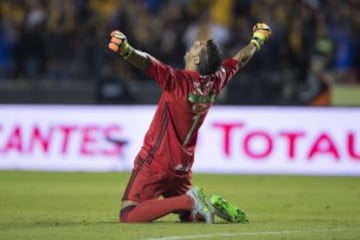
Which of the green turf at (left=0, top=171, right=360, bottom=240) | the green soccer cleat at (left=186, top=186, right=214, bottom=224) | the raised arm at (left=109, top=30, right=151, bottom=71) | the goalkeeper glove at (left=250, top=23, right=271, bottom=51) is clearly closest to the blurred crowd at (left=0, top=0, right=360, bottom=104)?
the green turf at (left=0, top=171, right=360, bottom=240)

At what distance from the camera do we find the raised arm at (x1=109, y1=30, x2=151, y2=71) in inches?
371

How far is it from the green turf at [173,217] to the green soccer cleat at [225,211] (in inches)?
4.9

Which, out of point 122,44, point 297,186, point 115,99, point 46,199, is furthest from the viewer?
point 115,99

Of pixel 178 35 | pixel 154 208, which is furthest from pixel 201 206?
pixel 178 35

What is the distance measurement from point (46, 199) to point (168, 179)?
12.8 ft

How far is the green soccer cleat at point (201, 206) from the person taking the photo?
9.88 meters

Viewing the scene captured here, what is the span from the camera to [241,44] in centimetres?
2003

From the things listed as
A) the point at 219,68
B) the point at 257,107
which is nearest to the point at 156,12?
the point at 257,107

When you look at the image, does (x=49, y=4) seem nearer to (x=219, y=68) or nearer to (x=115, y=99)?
(x=115, y=99)

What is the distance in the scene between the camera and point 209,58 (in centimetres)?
1013

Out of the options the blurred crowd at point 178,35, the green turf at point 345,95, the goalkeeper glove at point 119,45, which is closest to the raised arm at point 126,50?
the goalkeeper glove at point 119,45

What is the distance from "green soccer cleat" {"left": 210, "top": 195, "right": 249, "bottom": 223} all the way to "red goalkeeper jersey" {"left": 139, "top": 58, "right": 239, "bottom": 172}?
1.53 feet

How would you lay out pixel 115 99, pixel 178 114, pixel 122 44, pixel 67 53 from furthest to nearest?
pixel 67 53
pixel 115 99
pixel 178 114
pixel 122 44

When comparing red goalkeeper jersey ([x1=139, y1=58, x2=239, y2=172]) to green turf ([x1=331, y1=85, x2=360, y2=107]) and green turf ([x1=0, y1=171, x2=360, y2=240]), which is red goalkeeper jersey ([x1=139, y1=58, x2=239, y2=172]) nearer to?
green turf ([x1=0, y1=171, x2=360, y2=240])
